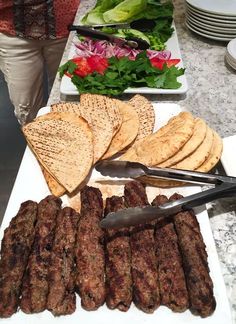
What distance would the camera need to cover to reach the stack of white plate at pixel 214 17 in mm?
2488

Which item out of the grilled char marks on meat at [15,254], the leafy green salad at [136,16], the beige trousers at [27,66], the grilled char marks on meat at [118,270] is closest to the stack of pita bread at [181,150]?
the grilled char marks on meat at [118,270]

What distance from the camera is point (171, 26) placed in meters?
2.63

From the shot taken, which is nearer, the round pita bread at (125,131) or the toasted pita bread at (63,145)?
the toasted pita bread at (63,145)

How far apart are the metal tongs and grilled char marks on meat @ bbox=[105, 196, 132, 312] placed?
43 millimetres

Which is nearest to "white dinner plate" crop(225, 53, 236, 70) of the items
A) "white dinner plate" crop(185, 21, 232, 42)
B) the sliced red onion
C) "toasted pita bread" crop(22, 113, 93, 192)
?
"white dinner plate" crop(185, 21, 232, 42)

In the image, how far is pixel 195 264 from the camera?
4.25 feet

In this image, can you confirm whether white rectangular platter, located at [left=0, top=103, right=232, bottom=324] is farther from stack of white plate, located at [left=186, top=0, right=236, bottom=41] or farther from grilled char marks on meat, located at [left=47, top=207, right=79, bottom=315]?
stack of white plate, located at [left=186, top=0, right=236, bottom=41]

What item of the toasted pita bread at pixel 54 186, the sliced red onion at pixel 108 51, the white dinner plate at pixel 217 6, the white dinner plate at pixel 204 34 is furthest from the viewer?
the white dinner plate at pixel 204 34

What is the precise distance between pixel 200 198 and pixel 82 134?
590 mm

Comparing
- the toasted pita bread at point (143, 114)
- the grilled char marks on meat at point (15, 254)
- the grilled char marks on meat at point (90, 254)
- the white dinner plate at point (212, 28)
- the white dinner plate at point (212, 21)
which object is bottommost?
the white dinner plate at point (212, 28)

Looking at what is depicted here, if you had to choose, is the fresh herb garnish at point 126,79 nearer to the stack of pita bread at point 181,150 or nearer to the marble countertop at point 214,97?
the marble countertop at point 214,97

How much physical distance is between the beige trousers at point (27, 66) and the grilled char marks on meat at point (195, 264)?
201 centimetres

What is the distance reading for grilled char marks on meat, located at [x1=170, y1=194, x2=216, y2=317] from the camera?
1.21 m

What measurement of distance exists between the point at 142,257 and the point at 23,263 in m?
0.38
